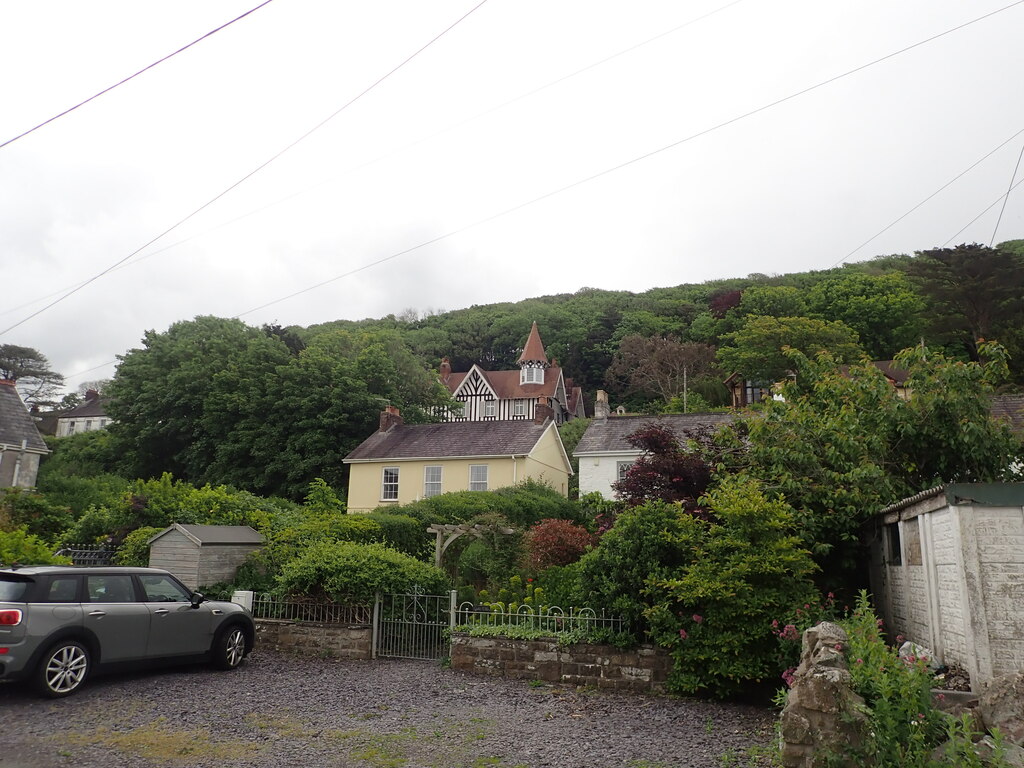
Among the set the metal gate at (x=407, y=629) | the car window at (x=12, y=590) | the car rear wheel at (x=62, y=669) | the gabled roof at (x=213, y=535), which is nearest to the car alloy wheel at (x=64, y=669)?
the car rear wheel at (x=62, y=669)

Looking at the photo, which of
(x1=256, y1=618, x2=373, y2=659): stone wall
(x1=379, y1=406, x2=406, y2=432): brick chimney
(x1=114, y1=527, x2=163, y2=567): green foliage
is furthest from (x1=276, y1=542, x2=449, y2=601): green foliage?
(x1=379, y1=406, x2=406, y2=432): brick chimney

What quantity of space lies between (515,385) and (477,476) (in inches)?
1575

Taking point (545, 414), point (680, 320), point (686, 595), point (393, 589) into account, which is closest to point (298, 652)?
point (393, 589)

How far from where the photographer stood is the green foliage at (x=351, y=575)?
12914 millimetres

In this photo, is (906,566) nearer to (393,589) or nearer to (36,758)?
(393,589)

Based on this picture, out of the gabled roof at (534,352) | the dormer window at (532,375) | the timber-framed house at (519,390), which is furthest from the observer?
the dormer window at (532,375)

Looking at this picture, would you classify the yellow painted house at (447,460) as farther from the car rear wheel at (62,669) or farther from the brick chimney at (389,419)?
the car rear wheel at (62,669)

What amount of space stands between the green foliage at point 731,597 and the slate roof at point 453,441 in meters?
19.2

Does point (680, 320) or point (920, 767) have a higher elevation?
point (680, 320)

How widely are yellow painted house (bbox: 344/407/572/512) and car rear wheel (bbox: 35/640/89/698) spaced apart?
1977cm

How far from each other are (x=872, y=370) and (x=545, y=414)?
19834 mm

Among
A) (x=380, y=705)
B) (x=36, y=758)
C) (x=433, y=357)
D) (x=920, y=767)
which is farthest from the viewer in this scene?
(x=433, y=357)

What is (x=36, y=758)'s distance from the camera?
6797 millimetres

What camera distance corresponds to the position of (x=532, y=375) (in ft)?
223
